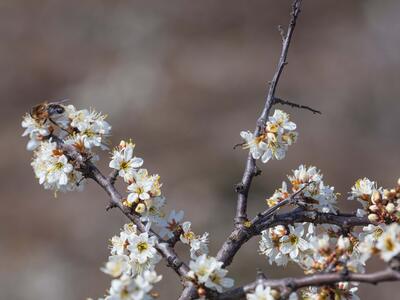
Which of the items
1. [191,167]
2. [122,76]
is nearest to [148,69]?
[122,76]

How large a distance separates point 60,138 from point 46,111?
11 cm

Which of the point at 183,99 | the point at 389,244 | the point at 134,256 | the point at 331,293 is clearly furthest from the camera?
the point at 183,99

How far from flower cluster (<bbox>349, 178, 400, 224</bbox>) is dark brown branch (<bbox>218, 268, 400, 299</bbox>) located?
0.52m

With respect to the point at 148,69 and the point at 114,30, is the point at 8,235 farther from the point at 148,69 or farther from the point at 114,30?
the point at 114,30

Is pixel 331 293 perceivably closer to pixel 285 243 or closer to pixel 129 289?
pixel 285 243

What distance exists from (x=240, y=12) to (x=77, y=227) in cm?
673

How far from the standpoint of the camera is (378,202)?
7.69 ft

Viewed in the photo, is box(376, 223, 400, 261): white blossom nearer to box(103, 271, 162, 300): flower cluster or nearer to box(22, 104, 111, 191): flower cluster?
box(103, 271, 162, 300): flower cluster

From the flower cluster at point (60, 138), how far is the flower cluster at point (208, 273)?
61cm

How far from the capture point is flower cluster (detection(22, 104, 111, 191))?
234 cm

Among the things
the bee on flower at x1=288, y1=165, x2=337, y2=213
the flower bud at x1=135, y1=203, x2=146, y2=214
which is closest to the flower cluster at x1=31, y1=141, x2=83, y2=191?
the flower bud at x1=135, y1=203, x2=146, y2=214

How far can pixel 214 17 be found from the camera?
1502 centimetres

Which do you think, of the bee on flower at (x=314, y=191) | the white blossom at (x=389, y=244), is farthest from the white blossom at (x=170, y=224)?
the white blossom at (x=389, y=244)

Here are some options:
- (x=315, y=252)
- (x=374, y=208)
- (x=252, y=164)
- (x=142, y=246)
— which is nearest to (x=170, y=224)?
(x=142, y=246)
